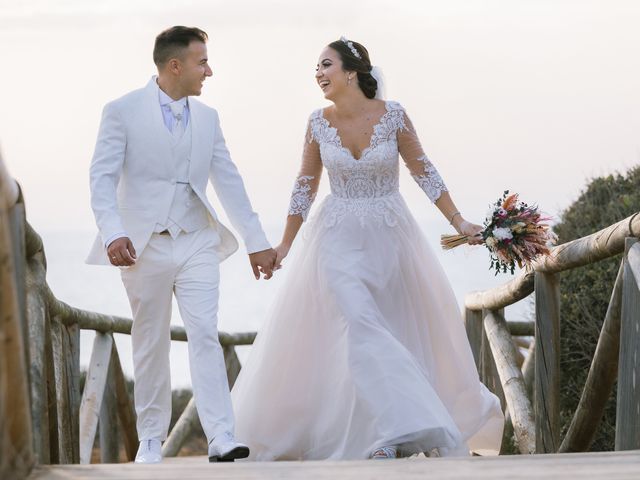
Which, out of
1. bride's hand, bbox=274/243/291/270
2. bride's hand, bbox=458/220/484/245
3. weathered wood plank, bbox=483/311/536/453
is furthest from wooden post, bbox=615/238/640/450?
bride's hand, bbox=274/243/291/270

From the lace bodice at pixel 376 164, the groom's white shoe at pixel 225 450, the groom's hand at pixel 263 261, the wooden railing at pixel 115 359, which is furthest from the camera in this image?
Answer: the lace bodice at pixel 376 164

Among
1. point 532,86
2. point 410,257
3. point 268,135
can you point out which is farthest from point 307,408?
point 532,86

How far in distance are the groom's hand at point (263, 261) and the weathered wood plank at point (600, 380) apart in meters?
1.61

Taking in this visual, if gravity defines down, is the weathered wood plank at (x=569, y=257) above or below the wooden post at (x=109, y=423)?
above

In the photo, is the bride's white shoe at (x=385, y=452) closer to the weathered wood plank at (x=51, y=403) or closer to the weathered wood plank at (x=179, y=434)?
the weathered wood plank at (x=51, y=403)

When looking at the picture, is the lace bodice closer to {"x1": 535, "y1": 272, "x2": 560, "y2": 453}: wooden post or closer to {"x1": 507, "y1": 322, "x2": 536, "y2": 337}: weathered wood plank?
{"x1": 535, "y1": 272, "x2": 560, "y2": 453}: wooden post

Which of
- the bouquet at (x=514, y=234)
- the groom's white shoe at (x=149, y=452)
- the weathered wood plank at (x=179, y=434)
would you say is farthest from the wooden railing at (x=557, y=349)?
the weathered wood plank at (x=179, y=434)

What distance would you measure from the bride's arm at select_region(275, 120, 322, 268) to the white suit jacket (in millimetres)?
815

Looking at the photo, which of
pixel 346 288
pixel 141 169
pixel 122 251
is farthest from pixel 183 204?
pixel 346 288

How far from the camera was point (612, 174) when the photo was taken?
7.48m

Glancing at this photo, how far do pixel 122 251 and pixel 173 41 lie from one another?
3.68 feet

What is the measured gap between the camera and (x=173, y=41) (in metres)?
5.80

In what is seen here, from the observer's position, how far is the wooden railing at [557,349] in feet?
16.0

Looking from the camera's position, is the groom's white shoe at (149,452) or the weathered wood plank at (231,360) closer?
the groom's white shoe at (149,452)
